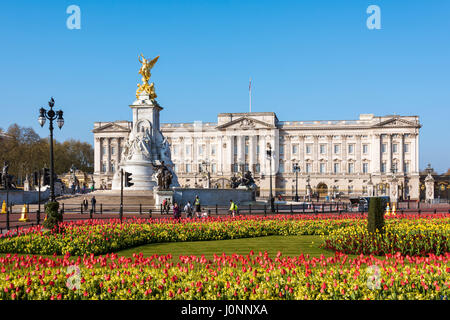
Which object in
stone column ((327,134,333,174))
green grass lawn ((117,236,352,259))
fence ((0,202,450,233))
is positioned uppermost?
stone column ((327,134,333,174))

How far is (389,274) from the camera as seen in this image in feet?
28.4

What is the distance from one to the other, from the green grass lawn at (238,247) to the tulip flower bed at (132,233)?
20.3 inches

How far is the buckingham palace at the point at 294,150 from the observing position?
98125 millimetres

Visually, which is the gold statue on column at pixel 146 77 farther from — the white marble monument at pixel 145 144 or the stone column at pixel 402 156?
the stone column at pixel 402 156

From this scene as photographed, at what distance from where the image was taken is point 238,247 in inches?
607

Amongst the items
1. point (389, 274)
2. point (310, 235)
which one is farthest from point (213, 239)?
point (389, 274)

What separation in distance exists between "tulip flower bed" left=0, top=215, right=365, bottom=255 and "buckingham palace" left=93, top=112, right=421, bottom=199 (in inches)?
3051

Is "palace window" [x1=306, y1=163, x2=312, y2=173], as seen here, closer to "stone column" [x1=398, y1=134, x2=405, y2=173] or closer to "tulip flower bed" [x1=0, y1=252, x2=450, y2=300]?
"stone column" [x1=398, y1=134, x2=405, y2=173]

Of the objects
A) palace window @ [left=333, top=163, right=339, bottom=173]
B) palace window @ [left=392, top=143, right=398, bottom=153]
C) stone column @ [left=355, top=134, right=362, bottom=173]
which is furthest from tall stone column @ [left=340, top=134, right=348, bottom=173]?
palace window @ [left=392, top=143, right=398, bottom=153]

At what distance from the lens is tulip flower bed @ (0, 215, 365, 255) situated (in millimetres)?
14219

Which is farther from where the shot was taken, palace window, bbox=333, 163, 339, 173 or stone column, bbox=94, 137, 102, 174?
stone column, bbox=94, 137, 102, 174

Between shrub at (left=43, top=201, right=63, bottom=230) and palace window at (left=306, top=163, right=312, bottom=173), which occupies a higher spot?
palace window at (left=306, top=163, right=312, bottom=173)
